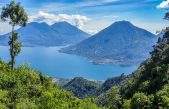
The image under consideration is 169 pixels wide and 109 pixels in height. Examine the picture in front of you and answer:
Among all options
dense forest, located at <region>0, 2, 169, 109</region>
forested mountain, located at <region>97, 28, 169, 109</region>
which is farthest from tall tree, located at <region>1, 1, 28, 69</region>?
forested mountain, located at <region>97, 28, 169, 109</region>

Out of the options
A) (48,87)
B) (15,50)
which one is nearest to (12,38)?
(15,50)

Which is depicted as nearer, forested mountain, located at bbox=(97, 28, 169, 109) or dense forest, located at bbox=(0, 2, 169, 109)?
dense forest, located at bbox=(0, 2, 169, 109)

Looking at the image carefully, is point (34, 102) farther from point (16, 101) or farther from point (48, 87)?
point (48, 87)

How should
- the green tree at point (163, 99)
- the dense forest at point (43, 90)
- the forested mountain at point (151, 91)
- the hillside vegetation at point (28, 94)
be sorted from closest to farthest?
the hillside vegetation at point (28, 94) < the dense forest at point (43, 90) < the green tree at point (163, 99) < the forested mountain at point (151, 91)

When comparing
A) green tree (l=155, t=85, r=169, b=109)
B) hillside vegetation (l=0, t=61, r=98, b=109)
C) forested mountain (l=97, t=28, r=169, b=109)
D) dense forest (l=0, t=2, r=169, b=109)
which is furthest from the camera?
forested mountain (l=97, t=28, r=169, b=109)

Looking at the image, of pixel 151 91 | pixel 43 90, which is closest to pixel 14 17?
pixel 43 90

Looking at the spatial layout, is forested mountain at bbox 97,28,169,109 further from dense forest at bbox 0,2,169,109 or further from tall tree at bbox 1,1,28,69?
tall tree at bbox 1,1,28,69

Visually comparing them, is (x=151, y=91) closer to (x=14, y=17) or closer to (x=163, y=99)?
(x=163, y=99)

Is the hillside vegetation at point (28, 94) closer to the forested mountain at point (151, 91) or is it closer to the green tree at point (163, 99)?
the green tree at point (163, 99)

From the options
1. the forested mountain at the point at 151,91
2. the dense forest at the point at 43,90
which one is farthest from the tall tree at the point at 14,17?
the forested mountain at the point at 151,91

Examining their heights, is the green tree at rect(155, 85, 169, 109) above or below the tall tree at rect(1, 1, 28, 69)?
below

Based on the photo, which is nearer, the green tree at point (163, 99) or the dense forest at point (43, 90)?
the dense forest at point (43, 90)
